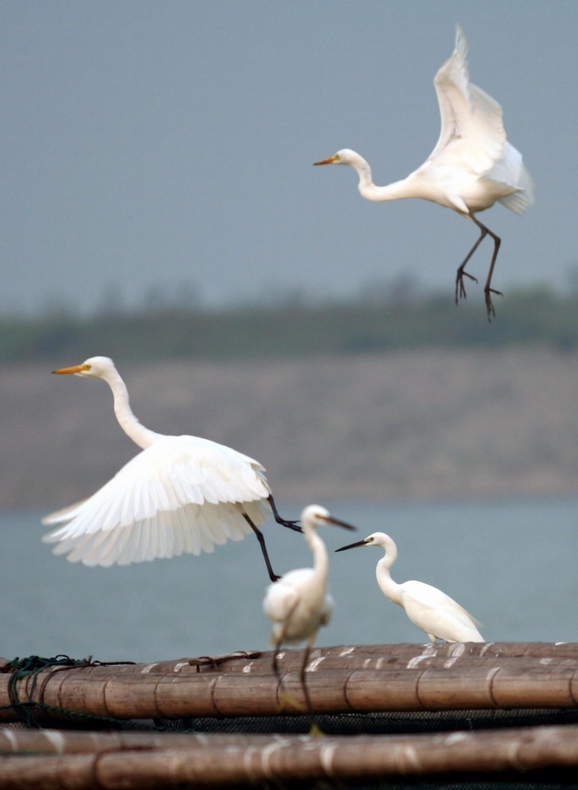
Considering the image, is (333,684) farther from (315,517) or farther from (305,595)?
(315,517)

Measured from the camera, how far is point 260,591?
28547 mm

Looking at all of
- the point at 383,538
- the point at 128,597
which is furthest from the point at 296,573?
the point at 128,597

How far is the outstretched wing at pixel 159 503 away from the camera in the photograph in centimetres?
628

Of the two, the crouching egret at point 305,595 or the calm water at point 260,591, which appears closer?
the crouching egret at point 305,595

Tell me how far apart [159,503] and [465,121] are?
242 cm

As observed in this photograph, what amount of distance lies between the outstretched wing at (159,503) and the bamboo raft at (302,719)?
580 mm

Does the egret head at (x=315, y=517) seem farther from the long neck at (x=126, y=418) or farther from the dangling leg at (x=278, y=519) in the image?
the long neck at (x=126, y=418)

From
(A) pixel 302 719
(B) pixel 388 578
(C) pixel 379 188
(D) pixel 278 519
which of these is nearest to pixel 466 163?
(C) pixel 379 188

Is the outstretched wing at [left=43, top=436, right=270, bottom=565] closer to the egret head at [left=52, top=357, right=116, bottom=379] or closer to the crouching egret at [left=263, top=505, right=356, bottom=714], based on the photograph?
the egret head at [left=52, top=357, right=116, bottom=379]

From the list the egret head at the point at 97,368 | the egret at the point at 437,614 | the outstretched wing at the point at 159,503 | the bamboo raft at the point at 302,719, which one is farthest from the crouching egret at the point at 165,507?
the egret at the point at 437,614

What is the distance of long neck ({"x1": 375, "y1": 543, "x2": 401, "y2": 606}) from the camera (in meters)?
7.25

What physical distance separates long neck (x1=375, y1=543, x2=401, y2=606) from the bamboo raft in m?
1.19

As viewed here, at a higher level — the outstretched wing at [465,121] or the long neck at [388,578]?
the outstretched wing at [465,121]

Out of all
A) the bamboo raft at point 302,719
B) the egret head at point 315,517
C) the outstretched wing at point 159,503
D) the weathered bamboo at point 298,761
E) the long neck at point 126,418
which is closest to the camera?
the weathered bamboo at point 298,761
